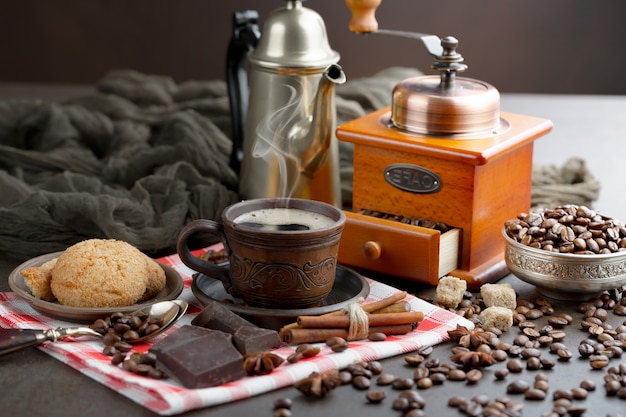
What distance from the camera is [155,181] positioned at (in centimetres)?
211

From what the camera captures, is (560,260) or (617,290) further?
(617,290)

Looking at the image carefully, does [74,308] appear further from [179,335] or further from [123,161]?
[123,161]

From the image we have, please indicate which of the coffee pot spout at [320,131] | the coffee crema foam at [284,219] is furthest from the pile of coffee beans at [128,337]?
the coffee pot spout at [320,131]

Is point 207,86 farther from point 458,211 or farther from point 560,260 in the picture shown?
point 560,260

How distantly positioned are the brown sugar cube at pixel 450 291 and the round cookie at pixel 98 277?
510mm

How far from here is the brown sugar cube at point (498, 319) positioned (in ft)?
5.08

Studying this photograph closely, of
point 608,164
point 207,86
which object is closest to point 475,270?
point 608,164

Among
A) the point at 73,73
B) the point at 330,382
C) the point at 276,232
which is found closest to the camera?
the point at 330,382

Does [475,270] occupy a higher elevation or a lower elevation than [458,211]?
lower

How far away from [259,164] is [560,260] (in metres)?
0.69

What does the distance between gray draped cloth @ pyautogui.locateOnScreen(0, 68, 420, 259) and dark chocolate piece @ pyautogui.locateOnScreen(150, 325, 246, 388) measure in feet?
1.79

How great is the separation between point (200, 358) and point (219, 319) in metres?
0.13

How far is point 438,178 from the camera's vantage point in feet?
5.73

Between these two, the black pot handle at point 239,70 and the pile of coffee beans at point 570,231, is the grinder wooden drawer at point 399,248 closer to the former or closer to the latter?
the pile of coffee beans at point 570,231
